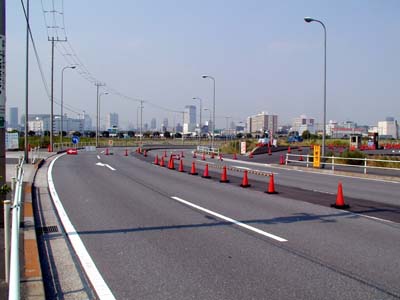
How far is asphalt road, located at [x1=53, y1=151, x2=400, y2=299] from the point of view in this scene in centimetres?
601

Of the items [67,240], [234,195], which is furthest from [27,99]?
[67,240]

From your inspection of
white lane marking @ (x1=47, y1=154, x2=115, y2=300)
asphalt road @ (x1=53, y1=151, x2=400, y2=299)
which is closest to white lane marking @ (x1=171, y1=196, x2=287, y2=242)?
asphalt road @ (x1=53, y1=151, x2=400, y2=299)

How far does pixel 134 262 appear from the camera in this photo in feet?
23.7

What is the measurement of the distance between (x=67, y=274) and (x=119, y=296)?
127cm

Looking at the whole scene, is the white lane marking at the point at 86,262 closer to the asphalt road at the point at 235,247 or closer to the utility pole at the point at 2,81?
the asphalt road at the point at 235,247

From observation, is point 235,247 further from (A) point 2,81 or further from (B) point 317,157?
(B) point 317,157

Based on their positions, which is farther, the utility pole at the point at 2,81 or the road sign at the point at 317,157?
the road sign at the point at 317,157

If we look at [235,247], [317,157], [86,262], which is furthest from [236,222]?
[317,157]

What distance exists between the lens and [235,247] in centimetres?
827

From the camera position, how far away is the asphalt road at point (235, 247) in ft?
19.7

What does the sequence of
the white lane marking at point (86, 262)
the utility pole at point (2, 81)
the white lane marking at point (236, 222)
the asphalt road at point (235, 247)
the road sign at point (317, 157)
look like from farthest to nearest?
the road sign at point (317, 157), the utility pole at point (2, 81), the white lane marking at point (236, 222), the asphalt road at point (235, 247), the white lane marking at point (86, 262)

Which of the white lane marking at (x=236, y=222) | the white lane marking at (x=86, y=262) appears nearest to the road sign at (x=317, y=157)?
the white lane marking at (x=236, y=222)

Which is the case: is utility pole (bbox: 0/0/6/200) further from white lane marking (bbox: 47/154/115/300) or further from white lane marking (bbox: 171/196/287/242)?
white lane marking (bbox: 171/196/287/242)

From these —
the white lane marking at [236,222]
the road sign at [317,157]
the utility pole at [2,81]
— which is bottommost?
the white lane marking at [236,222]
